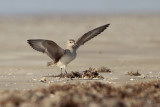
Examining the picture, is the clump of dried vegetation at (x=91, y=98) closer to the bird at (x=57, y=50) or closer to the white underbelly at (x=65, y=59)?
the bird at (x=57, y=50)

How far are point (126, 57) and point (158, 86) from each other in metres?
12.7

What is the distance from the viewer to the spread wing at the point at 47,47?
14.7 meters

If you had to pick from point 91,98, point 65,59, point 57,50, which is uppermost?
point 57,50

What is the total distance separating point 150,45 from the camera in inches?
1280

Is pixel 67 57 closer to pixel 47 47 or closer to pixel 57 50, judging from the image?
pixel 57 50

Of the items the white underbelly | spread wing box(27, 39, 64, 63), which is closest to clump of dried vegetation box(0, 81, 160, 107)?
spread wing box(27, 39, 64, 63)

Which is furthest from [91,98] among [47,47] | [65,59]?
[65,59]

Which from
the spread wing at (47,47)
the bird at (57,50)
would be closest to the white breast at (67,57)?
the bird at (57,50)

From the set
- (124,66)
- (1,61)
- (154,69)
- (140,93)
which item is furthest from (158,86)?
(1,61)

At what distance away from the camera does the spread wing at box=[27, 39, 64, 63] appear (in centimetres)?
1471

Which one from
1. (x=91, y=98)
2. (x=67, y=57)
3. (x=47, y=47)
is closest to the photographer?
(x=91, y=98)

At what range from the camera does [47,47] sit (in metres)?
14.9

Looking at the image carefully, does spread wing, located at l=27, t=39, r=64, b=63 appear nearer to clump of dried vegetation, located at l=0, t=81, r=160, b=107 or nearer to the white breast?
the white breast

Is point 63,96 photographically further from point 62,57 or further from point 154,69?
point 154,69
